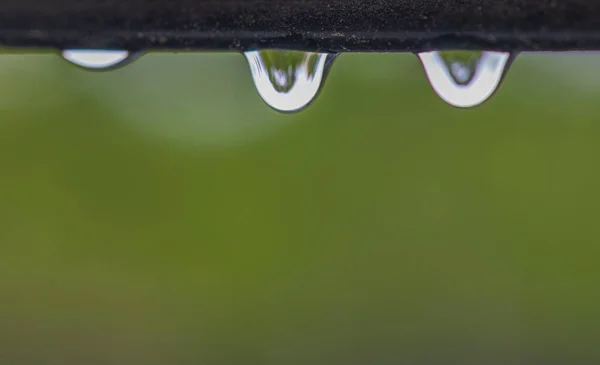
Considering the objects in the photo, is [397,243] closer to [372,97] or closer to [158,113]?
[372,97]

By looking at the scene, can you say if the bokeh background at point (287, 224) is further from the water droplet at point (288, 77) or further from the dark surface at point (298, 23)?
the dark surface at point (298, 23)

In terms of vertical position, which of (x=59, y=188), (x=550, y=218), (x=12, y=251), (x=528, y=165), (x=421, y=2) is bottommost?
(x=421, y=2)

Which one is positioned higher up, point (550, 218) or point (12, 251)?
point (550, 218)

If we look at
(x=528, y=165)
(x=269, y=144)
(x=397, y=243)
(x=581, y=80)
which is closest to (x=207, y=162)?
(x=269, y=144)

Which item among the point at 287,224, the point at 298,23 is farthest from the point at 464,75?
the point at 287,224

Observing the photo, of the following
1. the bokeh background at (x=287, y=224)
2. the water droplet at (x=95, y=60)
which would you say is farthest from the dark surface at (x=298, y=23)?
the bokeh background at (x=287, y=224)

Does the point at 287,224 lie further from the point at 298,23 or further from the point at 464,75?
the point at 298,23

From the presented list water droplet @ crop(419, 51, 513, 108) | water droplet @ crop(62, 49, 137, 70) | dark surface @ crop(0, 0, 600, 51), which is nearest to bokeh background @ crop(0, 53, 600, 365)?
water droplet @ crop(419, 51, 513, 108)
